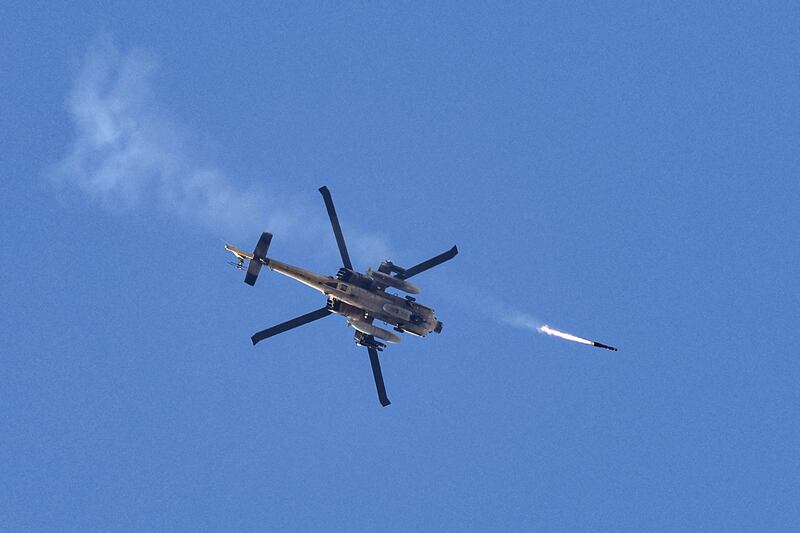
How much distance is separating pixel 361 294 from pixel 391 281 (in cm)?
225

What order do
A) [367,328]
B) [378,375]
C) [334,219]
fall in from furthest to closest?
[378,375] < [367,328] < [334,219]

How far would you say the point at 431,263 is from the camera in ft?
207

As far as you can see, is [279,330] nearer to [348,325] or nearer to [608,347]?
[348,325]

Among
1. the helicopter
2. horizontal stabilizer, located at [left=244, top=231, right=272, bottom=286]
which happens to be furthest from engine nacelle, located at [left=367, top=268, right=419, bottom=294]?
horizontal stabilizer, located at [left=244, top=231, right=272, bottom=286]

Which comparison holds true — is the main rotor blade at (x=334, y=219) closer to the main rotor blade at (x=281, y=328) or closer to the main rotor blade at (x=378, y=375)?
the main rotor blade at (x=281, y=328)

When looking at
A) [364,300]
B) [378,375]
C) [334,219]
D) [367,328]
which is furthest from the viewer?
[378,375]

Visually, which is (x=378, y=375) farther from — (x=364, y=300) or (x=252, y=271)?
(x=252, y=271)

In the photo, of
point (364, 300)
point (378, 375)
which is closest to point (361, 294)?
point (364, 300)

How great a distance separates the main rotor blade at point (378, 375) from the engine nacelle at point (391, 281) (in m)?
4.77

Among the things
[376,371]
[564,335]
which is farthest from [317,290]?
[564,335]

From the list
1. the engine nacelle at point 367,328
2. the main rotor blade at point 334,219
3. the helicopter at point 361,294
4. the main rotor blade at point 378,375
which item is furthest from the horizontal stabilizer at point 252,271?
the main rotor blade at point 378,375

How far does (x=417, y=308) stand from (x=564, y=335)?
10826 mm

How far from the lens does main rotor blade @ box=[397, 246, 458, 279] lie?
62.9 m

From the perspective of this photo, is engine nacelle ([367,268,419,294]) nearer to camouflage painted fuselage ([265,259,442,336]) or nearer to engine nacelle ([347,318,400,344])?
camouflage painted fuselage ([265,259,442,336])
